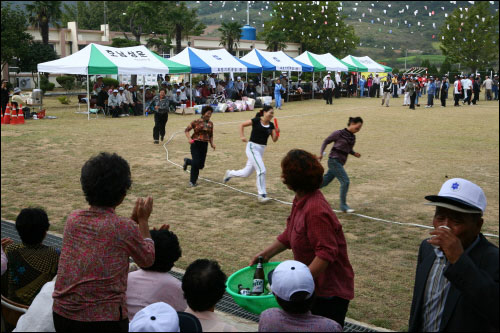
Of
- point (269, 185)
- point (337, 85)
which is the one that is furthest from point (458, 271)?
point (337, 85)

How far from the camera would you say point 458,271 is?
2.05 m

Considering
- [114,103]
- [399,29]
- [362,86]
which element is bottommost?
[114,103]

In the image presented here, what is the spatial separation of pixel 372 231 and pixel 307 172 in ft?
14.2

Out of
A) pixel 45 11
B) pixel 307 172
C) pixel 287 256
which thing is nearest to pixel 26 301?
pixel 307 172

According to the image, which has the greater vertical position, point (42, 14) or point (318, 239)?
point (42, 14)

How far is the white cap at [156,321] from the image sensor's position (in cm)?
227

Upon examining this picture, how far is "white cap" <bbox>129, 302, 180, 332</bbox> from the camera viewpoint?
2.27 meters

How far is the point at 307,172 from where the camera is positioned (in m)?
3.19

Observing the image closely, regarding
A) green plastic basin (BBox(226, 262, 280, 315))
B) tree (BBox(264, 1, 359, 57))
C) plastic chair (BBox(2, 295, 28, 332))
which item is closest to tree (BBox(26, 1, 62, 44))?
tree (BBox(264, 1, 359, 57))

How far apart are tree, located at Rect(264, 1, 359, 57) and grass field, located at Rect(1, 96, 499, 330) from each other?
2059 inches

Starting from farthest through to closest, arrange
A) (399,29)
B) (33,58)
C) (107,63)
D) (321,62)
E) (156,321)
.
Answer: (399,29), (33,58), (321,62), (107,63), (156,321)

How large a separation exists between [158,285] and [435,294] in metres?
1.58

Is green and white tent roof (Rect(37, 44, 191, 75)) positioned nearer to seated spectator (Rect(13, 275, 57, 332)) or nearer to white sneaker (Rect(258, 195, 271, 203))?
white sneaker (Rect(258, 195, 271, 203))

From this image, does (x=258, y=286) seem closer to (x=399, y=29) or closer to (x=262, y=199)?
(x=262, y=199)
